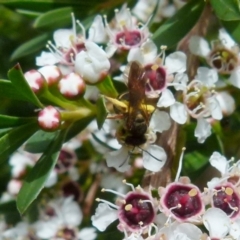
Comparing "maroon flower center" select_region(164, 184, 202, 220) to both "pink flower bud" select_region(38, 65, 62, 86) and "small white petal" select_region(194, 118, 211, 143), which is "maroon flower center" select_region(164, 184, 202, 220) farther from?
"pink flower bud" select_region(38, 65, 62, 86)

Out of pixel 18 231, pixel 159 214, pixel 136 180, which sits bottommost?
pixel 18 231

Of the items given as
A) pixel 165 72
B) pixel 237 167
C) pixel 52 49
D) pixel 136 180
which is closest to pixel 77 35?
pixel 52 49

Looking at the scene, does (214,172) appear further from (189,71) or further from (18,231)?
(18,231)

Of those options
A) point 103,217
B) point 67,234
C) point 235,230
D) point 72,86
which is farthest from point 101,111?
point 67,234

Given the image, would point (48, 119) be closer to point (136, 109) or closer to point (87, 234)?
point (136, 109)

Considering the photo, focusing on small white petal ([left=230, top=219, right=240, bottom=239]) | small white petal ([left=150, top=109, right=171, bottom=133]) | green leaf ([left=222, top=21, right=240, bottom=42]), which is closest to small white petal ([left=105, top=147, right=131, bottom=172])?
small white petal ([left=150, top=109, right=171, bottom=133])

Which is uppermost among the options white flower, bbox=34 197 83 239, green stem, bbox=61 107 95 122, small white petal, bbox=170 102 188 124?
small white petal, bbox=170 102 188 124
